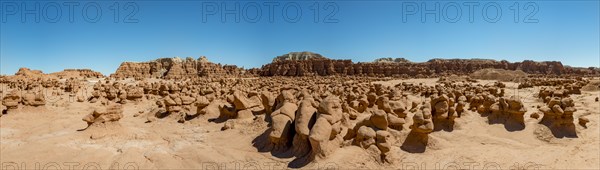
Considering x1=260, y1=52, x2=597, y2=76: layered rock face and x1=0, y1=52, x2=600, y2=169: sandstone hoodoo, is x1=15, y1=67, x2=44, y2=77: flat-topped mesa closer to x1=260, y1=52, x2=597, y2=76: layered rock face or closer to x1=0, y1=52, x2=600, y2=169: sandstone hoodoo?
x1=0, y1=52, x2=600, y2=169: sandstone hoodoo

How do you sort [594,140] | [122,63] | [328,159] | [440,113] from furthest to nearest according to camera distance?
[122,63] → [440,113] → [594,140] → [328,159]

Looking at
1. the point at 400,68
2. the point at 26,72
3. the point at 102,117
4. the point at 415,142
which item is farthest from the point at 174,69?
the point at 415,142

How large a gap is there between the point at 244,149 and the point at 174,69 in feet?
144

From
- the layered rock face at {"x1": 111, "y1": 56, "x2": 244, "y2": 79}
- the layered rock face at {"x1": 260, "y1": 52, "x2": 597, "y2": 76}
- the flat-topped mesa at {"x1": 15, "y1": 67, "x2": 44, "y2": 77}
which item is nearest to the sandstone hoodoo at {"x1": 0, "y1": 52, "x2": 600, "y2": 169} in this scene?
the flat-topped mesa at {"x1": 15, "y1": 67, "x2": 44, "y2": 77}

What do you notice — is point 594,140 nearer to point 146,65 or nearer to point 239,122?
point 239,122

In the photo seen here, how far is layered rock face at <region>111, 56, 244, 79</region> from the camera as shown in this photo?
4504 cm

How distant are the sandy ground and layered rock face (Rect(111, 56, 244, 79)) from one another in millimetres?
37237

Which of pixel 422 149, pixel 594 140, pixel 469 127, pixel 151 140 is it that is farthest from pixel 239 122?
pixel 594 140

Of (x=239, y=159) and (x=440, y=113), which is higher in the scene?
(x=440, y=113)

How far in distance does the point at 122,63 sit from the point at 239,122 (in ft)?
141

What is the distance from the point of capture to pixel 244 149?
23.9 feet

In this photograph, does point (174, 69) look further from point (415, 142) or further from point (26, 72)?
point (415, 142)

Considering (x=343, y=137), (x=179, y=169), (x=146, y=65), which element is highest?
(x=146, y=65)

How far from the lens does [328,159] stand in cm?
587
